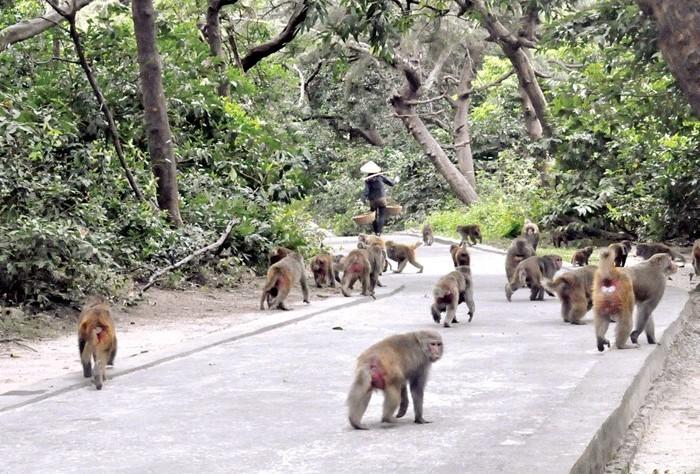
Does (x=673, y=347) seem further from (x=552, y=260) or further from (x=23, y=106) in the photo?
(x=23, y=106)

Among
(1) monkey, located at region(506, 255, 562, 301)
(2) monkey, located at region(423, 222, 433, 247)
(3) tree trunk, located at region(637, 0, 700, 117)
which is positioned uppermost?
(3) tree trunk, located at region(637, 0, 700, 117)

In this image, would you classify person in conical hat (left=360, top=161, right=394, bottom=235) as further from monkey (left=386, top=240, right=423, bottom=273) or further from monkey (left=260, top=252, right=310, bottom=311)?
monkey (left=260, top=252, right=310, bottom=311)

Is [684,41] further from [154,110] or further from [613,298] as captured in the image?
[154,110]

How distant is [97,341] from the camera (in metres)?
9.55

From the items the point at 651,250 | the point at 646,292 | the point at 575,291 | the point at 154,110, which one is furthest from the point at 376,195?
the point at 646,292

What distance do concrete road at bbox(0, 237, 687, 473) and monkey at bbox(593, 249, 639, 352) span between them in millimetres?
262

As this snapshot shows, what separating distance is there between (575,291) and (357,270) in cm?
464

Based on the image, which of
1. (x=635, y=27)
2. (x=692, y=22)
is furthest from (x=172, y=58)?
(x=692, y=22)

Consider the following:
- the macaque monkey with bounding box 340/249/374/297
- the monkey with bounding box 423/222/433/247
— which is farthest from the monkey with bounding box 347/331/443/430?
the monkey with bounding box 423/222/433/247

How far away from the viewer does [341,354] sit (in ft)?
37.6

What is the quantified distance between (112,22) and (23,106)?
523cm

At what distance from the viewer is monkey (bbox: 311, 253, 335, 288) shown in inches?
747

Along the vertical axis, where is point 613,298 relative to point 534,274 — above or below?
below

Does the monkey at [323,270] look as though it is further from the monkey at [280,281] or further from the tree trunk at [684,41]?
the tree trunk at [684,41]
